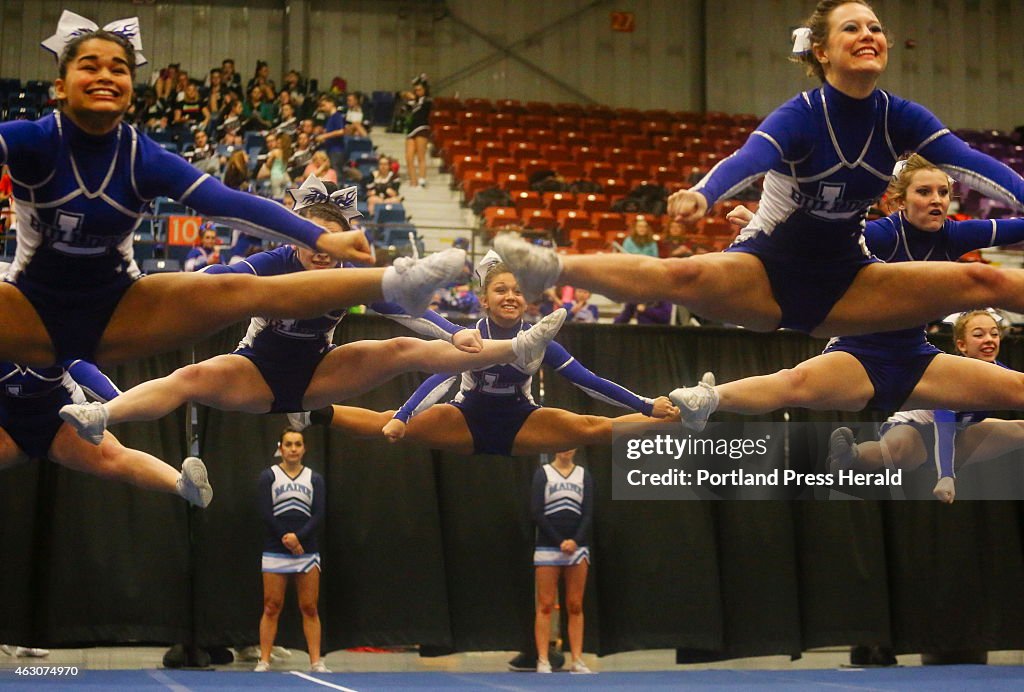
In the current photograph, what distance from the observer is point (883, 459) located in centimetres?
672

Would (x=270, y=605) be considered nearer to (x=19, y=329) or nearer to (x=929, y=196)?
(x=19, y=329)

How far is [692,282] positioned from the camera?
4469mm

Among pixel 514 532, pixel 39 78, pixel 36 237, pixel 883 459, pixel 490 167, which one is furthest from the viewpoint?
pixel 39 78

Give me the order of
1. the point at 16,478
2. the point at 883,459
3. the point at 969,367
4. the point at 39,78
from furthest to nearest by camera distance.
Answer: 1. the point at 39,78
2. the point at 16,478
3. the point at 883,459
4. the point at 969,367

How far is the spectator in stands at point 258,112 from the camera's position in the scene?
1467 centimetres

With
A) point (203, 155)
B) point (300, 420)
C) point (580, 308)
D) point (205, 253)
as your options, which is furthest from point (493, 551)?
point (203, 155)

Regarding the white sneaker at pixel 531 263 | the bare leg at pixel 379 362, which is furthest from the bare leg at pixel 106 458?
the white sneaker at pixel 531 263

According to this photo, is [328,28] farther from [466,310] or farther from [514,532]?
[514,532]

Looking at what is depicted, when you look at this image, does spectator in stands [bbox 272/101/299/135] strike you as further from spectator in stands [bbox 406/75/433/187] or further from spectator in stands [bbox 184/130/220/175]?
spectator in stands [bbox 406/75/433/187]

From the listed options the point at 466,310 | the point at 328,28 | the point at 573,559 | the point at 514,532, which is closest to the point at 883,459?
the point at 573,559

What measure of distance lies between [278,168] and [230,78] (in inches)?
A: 161

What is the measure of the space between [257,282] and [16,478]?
18.7 feet

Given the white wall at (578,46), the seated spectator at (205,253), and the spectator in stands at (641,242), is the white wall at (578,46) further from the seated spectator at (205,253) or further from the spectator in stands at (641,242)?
the spectator in stands at (641,242)

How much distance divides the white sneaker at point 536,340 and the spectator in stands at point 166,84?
10.5 m
